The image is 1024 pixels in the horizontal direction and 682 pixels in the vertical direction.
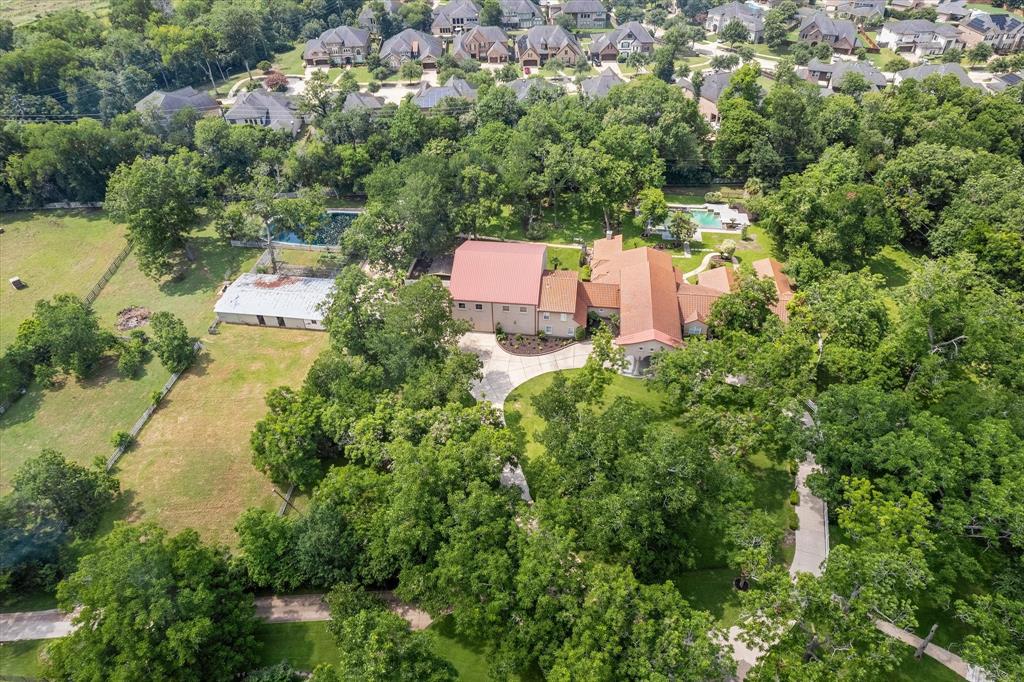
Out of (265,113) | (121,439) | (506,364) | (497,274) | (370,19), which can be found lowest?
(121,439)

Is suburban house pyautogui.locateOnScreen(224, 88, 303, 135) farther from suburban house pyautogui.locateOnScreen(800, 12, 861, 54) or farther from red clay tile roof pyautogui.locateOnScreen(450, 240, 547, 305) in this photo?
suburban house pyautogui.locateOnScreen(800, 12, 861, 54)

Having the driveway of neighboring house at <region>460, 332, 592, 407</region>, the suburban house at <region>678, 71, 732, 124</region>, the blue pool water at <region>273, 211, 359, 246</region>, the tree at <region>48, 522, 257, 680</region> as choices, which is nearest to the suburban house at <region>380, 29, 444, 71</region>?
the suburban house at <region>678, 71, 732, 124</region>

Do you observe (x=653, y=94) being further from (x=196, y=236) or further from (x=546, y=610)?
(x=546, y=610)

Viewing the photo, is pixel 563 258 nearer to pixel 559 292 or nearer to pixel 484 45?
pixel 559 292

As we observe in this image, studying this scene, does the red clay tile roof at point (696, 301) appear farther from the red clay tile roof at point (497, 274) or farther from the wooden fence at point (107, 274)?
the wooden fence at point (107, 274)

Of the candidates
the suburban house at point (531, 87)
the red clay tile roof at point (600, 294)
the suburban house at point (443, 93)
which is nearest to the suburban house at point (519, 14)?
the suburban house at point (531, 87)

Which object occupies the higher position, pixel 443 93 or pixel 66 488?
pixel 443 93

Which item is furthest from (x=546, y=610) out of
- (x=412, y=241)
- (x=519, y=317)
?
(x=412, y=241)

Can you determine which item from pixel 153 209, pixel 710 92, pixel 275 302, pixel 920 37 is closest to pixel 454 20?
pixel 710 92
